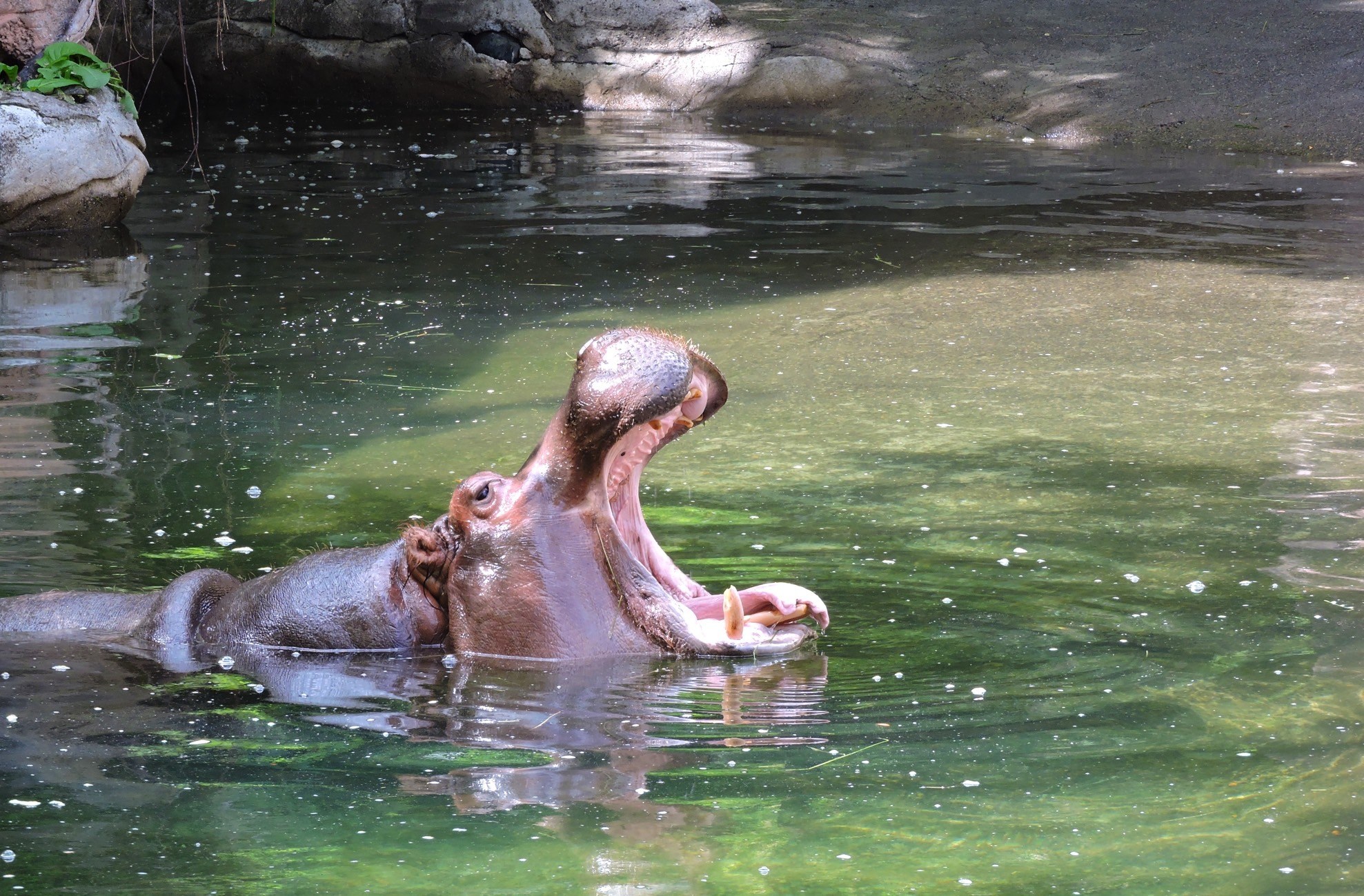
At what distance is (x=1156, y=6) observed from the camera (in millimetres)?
17219

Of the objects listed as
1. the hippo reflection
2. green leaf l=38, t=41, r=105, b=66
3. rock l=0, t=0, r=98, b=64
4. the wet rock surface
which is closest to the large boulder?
the wet rock surface

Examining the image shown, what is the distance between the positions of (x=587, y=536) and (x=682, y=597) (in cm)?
48

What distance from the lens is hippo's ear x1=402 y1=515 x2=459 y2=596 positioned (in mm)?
4012

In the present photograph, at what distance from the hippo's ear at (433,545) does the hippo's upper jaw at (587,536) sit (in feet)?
0.08

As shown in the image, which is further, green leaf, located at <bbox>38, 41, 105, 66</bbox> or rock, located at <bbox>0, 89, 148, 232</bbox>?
green leaf, located at <bbox>38, 41, 105, 66</bbox>

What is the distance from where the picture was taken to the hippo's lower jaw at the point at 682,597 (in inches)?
161

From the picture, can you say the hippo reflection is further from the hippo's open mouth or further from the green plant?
the green plant

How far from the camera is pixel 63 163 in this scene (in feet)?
36.3

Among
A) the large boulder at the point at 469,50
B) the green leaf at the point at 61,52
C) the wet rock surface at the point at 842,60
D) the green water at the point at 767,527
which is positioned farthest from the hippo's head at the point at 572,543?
the large boulder at the point at 469,50

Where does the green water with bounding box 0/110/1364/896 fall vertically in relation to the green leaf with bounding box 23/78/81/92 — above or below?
below

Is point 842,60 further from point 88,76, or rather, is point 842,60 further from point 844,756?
point 844,756

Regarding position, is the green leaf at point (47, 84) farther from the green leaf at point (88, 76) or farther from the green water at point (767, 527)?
the green water at point (767, 527)

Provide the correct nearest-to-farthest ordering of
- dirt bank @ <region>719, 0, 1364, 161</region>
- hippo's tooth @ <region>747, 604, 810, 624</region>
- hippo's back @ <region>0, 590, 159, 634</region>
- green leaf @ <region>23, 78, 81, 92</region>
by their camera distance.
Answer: hippo's tooth @ <region>747, 604, 810, 624</region> → hippo's back @ <region>0, 590, 159, 634</region> → green leaf @ <region>23, 78, 81, 92</region> → dirt bank @ <region>719, 0, 1364, 161</region>

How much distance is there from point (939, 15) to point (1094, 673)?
1479cm
